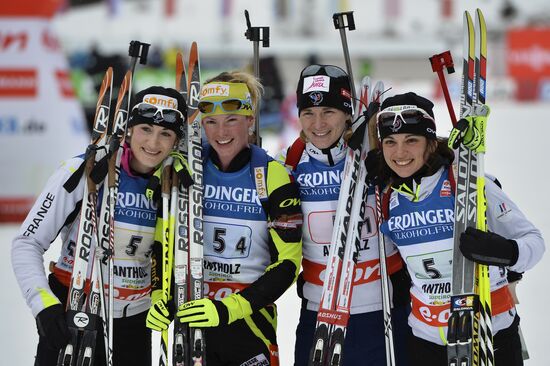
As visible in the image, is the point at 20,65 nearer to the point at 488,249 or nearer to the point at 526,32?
the point at 488,249

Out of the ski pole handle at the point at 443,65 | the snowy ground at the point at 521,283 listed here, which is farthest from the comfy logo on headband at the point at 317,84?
the snowy ground at the point at 521,283

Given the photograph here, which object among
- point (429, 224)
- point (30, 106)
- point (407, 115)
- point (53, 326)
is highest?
point (30, 106)

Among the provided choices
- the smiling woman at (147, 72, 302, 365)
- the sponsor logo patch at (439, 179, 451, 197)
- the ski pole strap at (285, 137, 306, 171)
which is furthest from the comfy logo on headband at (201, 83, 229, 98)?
the sponsor logo patch at (439, 179, 451, 197)

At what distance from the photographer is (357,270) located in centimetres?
313

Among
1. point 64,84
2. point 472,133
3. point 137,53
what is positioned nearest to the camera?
point 472,133

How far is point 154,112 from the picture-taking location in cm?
298

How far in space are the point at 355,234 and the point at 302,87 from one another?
64 cm

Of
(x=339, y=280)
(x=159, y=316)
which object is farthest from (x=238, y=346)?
(x=339, y=280)

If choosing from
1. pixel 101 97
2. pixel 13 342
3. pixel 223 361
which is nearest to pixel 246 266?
pixel 223 361

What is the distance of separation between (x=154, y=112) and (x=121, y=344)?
3.05ft

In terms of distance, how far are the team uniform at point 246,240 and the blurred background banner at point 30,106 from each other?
6292 mm

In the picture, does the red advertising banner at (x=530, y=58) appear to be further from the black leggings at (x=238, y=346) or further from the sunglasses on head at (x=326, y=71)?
the black leggings at (x=238, y=346)

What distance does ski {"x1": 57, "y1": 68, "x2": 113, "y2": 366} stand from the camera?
2.93 meters

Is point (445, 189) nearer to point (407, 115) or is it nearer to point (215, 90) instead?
point (407, 115)
